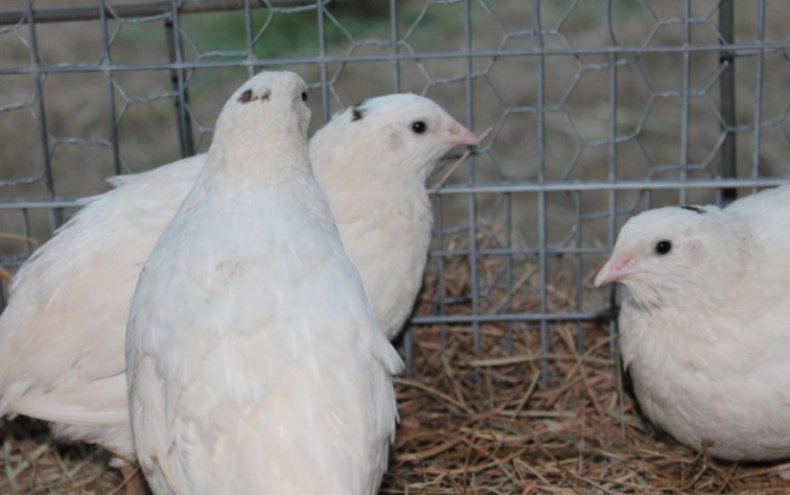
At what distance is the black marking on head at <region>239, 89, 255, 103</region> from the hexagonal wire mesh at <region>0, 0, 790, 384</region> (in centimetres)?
70

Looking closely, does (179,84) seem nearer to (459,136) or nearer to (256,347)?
(459,136)

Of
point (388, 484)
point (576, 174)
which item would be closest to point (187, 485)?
point (388, 484)

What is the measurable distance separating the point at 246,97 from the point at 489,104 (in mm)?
2993

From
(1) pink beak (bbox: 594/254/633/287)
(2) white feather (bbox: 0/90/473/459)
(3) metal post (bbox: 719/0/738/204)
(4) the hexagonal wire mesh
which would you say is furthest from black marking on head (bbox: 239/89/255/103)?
(3) metal post (bbox: 719/0/738/204)

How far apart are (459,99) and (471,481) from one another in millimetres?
2605

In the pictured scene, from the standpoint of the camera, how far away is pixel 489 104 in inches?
219

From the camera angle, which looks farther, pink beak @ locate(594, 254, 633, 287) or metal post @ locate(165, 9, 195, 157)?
metal post @ locate(165, 9, 195, 157)

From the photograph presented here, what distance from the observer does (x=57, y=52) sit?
20.1 feet

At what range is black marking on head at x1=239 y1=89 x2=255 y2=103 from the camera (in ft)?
8.81

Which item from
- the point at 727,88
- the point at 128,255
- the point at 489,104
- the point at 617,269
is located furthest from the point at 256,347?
the point at 489,104

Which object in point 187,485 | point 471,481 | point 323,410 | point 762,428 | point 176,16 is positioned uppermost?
point 176,16

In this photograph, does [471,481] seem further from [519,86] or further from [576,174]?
[519,86]

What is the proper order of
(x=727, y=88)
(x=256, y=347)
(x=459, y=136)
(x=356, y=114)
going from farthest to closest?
(x=727, y=88) → (x=459, y=136) → (x=356, y=114) → (x=256, y=347)

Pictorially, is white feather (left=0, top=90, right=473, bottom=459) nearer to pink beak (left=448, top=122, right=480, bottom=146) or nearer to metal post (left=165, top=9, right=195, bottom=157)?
pink beak (left=448, top=122, right=480, bottom=146)
